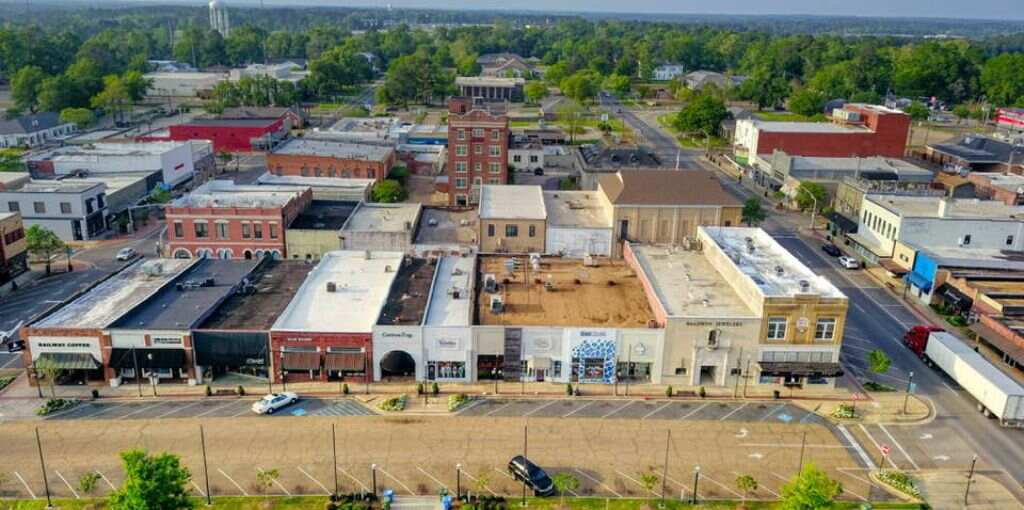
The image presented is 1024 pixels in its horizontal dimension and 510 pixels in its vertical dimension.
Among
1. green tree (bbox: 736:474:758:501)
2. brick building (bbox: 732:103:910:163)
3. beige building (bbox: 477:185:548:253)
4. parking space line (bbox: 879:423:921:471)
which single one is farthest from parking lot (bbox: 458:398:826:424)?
brick building (bbox: 732:103:910:163)

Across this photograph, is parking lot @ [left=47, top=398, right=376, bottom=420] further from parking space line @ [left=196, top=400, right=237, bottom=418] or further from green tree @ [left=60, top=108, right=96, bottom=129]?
green tree @ [left=60, top=108, right=96, bottom=129]

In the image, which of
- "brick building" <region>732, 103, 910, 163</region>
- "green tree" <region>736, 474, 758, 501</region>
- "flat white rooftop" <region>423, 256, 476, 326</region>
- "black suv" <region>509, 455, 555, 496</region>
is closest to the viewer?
"green tree" <region>736, 474, 758, 501</region>

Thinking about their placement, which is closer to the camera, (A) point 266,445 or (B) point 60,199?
(A) point 266,445

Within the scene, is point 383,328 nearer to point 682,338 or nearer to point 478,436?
point 478,436

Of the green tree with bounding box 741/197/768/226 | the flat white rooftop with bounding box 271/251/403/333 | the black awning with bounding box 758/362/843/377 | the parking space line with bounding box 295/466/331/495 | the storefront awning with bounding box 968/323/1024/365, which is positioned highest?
the green tree with bounding box 741/197/768/226

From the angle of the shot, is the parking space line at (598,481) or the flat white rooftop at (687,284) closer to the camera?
the parking space line at (598,481)

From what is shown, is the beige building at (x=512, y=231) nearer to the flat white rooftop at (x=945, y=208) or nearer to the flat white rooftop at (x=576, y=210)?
the flat white rooftop at (x=576, y=210)

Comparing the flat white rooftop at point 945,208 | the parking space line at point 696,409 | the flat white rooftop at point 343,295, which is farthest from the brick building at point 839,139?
the parking space line at point 696,409

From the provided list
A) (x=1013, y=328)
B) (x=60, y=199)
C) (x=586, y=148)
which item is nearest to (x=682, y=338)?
(x=1013, y=328)
